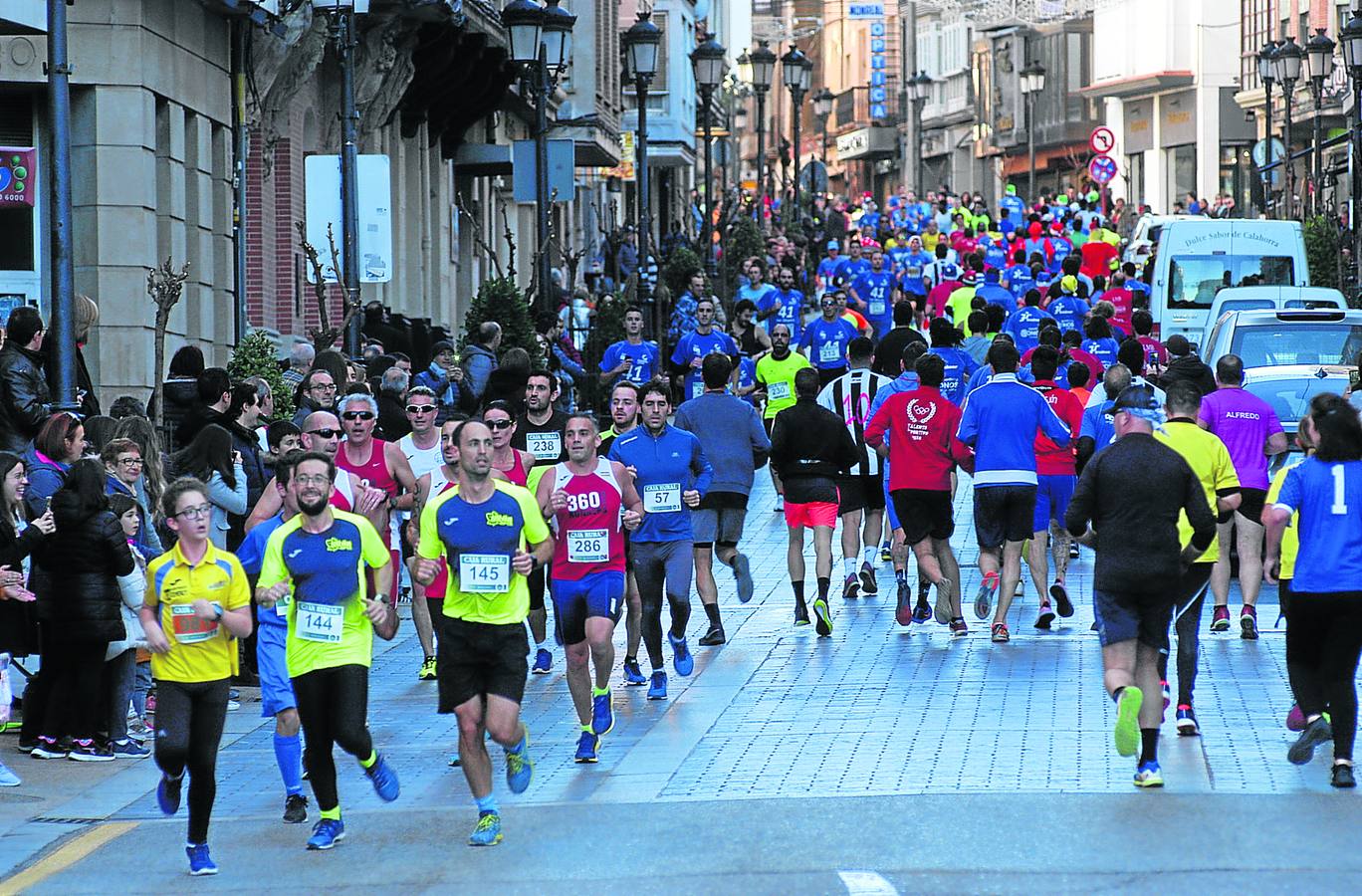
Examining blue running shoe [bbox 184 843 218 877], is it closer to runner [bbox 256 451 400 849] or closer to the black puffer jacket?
runner [bbox 256 451 400 849]

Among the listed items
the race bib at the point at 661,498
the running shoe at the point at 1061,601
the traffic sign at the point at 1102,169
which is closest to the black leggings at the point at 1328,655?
the race bib at the point at 661,498

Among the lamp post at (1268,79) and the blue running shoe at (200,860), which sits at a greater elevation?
the lamp post at (1268,79)

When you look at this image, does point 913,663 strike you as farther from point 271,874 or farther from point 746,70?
point 746,70

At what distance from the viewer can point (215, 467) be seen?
1385cm

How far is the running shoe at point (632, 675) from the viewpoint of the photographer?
14.9 metres

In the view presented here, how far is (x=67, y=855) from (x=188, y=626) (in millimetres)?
1072

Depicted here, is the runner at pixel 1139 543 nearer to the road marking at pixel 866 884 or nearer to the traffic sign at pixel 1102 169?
the road marking at pixel 866 884

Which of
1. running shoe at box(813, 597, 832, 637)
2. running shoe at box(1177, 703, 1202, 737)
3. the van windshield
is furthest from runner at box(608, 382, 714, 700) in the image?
the van windshield

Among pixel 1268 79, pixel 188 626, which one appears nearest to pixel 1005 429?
pixel 188 626

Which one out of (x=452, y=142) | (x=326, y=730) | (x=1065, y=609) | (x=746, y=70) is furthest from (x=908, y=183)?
(x=326, y=730)

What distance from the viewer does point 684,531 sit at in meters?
14.4

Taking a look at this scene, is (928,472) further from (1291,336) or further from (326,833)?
(326,833)

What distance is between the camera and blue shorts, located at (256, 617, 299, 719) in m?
11.3

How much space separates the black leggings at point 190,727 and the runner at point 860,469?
884 centimetres
